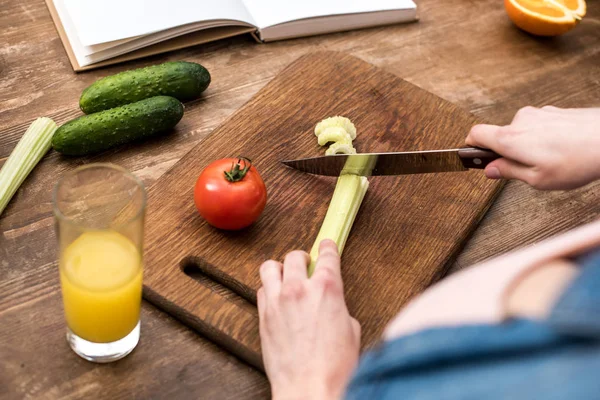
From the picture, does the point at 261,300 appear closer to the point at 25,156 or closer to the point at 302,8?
the point at 25,156

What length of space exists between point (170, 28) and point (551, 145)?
1.21m

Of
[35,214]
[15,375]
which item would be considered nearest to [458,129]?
[35,214]

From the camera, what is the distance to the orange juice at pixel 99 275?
47.5 inches

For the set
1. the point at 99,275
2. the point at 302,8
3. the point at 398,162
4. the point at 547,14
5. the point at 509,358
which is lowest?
Result: the point at 547,14

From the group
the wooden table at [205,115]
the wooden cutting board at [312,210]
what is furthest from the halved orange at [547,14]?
the wooden cutting board at [312,210]

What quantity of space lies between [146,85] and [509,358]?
4.68 feet

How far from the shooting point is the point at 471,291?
0.84 meters

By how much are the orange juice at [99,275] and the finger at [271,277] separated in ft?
0.84

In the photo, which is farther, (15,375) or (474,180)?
(474,180)

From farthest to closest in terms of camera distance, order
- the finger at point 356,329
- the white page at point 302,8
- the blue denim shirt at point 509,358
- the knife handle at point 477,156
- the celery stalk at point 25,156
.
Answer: the white page at point 302,8, the celery stalk at point 25,156, the knife handle at point 477,156, the finger at point 356,329, the blue denim shirt at point 509,358

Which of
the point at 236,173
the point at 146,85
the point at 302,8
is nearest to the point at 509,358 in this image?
the point at 236,173

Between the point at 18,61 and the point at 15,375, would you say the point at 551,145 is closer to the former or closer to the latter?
the point at 15,375

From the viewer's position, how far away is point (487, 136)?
60.1 inches

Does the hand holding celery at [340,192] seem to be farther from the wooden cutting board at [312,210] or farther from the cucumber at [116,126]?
the cucumber at [116,126]
